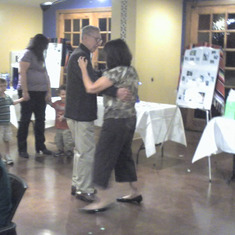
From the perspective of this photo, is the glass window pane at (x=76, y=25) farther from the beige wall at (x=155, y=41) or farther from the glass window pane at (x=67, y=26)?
the beige wall at (x=155, y=41)

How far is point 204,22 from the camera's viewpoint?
A: 673cm

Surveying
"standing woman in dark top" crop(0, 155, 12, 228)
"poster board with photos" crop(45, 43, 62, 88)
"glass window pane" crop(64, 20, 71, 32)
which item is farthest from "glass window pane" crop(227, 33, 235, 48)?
"standing woman in dark top" crop(0, 155, 12, 228)

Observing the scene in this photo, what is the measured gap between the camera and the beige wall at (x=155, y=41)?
6.26 metres

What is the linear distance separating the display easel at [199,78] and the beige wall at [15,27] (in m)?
4.80

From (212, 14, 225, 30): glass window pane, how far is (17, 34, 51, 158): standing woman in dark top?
2971 millimetres

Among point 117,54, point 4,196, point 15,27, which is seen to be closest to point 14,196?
point 4,196

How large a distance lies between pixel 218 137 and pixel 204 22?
324cm

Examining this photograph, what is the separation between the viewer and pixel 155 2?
6484 mm

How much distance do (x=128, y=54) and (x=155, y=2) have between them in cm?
358

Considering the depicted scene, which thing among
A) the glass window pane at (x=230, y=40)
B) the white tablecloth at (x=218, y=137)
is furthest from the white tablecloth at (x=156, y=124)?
the glass window pane at (x=230, y=40)

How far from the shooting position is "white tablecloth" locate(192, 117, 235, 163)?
3.90 m

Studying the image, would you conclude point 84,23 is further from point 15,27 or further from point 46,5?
point 15,27

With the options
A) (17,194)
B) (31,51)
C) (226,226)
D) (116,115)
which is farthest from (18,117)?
(17,194)

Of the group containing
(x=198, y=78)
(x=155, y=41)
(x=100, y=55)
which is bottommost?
(x=198, y=78)
